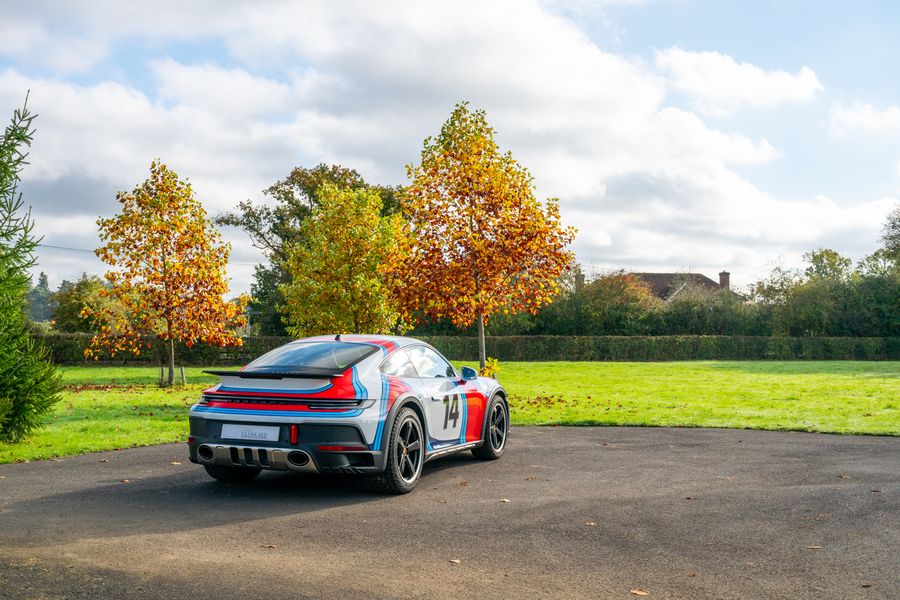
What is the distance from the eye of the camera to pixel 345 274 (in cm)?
2464

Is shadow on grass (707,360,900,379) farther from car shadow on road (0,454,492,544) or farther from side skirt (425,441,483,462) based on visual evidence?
car shadow on road (0,454,492,544)

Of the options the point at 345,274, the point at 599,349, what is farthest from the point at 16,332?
the point at 599,349

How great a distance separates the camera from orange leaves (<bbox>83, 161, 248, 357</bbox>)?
23.6m

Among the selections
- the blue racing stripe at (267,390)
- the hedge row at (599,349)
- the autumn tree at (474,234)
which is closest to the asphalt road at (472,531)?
the blue racing stripe at (267,390)

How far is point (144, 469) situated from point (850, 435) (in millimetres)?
10359

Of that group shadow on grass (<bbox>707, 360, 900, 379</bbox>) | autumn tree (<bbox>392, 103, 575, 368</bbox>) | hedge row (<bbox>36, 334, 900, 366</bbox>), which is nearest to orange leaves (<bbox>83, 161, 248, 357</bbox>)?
autumn tree (<bbox>392, 103, 575, 368</bbox>)

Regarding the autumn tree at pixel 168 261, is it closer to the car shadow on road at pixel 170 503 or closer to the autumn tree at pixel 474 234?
the autumn tree at pixel 474 234

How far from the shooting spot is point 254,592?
4.71m

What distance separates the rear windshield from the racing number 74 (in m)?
1.11

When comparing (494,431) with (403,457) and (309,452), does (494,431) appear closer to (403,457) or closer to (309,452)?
(403,457)

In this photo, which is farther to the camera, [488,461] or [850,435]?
[850,435]

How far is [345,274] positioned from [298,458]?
17.5 meters

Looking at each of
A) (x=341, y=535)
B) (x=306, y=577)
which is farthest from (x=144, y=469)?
(x=306, y=577)

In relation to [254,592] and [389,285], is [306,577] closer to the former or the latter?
[254,592]
